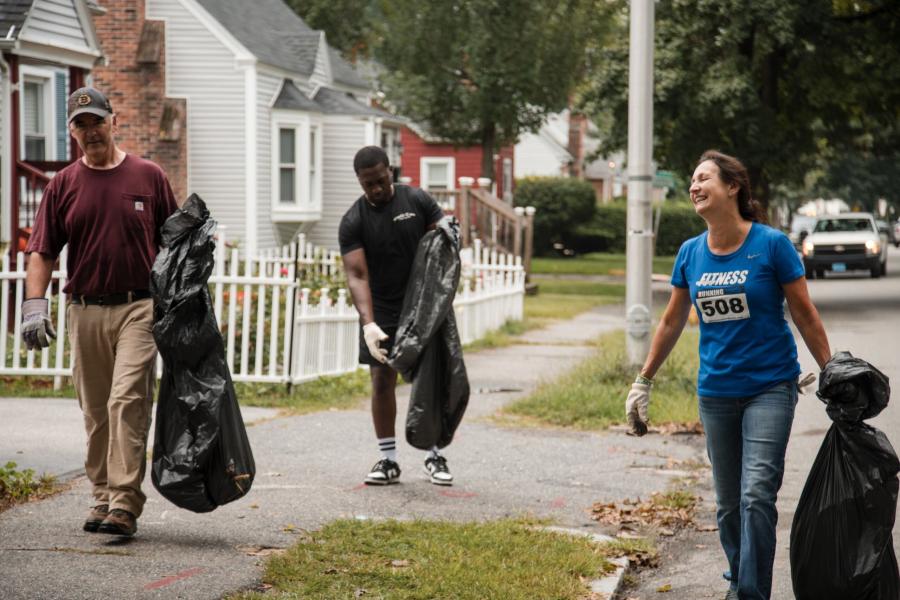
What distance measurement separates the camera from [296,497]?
7.16 m

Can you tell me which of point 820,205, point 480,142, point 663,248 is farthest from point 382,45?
point 820,205

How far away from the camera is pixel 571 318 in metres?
21.4

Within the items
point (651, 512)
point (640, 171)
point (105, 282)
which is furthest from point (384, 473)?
point (640, 171)

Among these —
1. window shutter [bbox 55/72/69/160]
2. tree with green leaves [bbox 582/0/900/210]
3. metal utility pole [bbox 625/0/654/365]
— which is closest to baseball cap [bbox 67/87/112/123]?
metal utility pole [bbox 625/0/654/365]

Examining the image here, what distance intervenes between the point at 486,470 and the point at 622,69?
1778cm

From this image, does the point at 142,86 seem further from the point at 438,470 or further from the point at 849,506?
the point at 849,506

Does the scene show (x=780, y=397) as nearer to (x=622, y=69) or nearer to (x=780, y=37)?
(x=780, y=37)

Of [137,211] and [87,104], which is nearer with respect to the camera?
[87,104]

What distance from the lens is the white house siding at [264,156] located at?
85.2ft

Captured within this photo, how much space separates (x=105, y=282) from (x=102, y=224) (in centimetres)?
27

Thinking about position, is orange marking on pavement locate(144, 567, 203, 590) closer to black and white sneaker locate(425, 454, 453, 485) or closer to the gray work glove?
the gray work glove

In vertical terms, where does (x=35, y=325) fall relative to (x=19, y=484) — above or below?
above

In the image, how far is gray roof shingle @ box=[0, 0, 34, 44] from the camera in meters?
15.7

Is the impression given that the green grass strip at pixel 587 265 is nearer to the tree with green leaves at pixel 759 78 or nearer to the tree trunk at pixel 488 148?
the tree trunk at pixel 488 148
